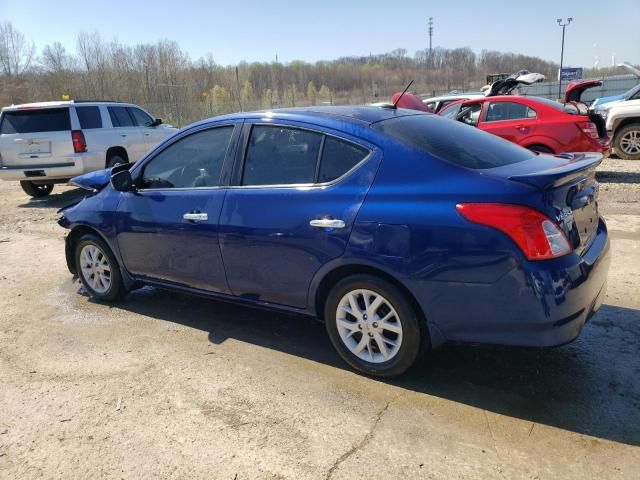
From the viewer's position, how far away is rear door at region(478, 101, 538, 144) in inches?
376

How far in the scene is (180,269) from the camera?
13.9 feet

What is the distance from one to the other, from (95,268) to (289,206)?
2.47 metres

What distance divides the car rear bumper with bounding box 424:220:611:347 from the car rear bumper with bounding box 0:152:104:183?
9.48m

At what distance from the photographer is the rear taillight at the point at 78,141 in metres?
10.6

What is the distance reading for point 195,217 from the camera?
13.1 ft

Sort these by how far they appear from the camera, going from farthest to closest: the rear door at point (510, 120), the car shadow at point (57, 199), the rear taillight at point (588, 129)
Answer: the car shadow at point (57, 199), the rear door at point (510, 120), the rear taillight at point (588, 129)

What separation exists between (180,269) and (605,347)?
10.3 ft

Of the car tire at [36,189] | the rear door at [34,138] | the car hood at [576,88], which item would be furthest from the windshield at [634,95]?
the car tire at [36,189]

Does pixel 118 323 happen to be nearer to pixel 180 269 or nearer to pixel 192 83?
pixel 180 269

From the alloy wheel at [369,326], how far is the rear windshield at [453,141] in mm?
950

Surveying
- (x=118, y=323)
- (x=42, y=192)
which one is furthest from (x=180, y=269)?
(x=42, y=192)

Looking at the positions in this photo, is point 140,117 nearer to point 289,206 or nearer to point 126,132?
point 126,132

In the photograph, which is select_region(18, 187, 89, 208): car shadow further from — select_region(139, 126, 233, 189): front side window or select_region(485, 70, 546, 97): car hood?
select_region(485, 70, 546, 97): car hood

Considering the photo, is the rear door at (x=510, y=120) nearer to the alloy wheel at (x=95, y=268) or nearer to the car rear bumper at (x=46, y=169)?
the alloy wheel at (x=95, y=268)
